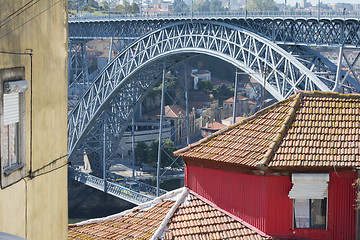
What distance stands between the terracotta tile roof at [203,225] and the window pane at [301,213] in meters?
0.48

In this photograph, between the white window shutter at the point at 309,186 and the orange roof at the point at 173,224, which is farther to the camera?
the orange roof at the point at 173,224

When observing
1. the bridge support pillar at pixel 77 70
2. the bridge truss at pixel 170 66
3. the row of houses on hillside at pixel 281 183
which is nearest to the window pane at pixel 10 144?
the row of houses on hillside at pixel 281 183

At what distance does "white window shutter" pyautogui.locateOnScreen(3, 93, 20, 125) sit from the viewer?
Answer: 15.1ft

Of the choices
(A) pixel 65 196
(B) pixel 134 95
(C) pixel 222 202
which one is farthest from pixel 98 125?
(A) pixel 65 196

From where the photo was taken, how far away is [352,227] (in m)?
8.26

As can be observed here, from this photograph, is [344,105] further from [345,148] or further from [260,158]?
[260,158]

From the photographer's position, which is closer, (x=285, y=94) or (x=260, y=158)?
(x=260, y=158)

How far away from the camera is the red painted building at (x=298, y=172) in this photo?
316 inches

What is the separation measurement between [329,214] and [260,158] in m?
1.05

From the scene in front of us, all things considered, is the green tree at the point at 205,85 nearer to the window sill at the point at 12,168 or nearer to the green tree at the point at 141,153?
the green tree at the point at 141,153

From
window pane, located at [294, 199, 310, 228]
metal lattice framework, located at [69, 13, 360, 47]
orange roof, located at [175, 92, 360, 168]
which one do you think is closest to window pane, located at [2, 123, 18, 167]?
orange roof, located at [175, 92, 360, 168]

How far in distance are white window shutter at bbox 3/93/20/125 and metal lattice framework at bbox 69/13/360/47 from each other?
1896 centimetres

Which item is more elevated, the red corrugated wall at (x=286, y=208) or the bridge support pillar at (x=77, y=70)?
the bridge support pillar at (x=77, y=70)

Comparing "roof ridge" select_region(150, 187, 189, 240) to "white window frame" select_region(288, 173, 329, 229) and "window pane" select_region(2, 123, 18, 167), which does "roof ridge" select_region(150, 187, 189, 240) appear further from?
"window pane" select_region(2, 123, 18, 167)
